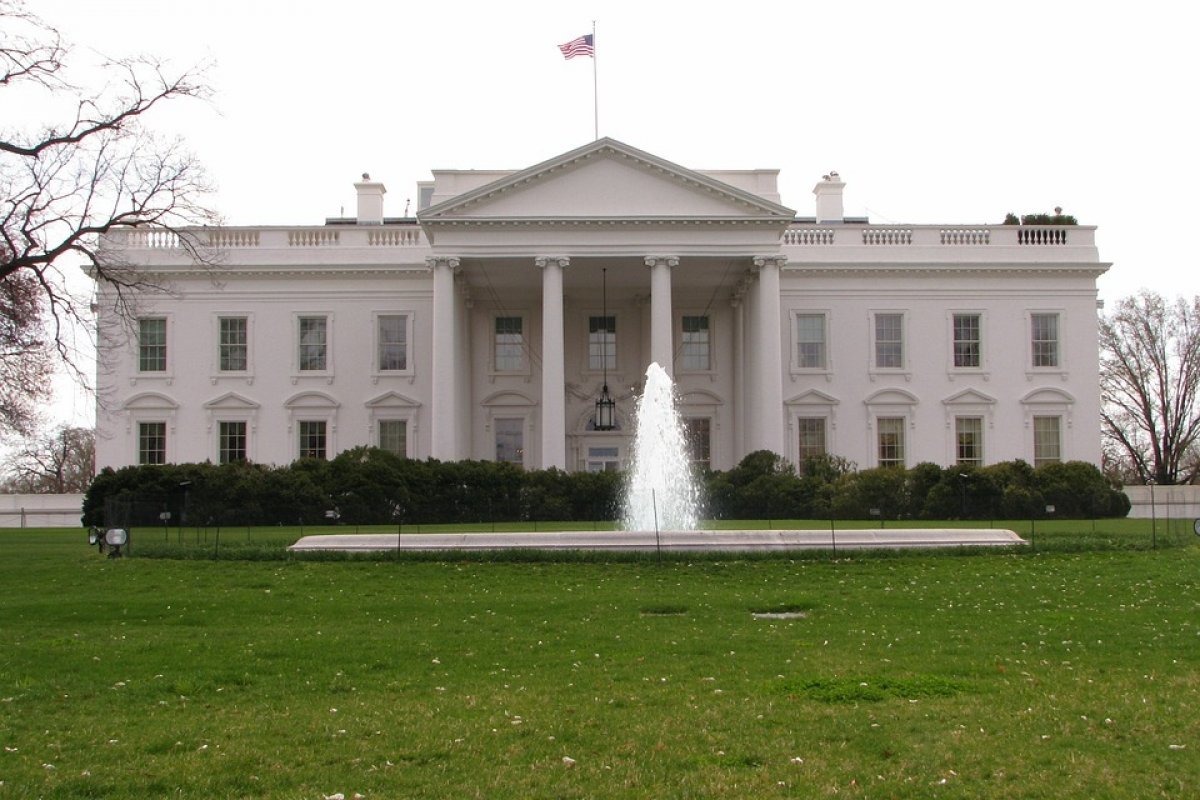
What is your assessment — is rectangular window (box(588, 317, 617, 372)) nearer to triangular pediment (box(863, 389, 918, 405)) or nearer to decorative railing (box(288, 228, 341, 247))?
triangular pediment (box(863, 389, 918, 405))

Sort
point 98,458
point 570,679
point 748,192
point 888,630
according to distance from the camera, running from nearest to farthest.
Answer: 1. point 570,679
2. point 888,630
3. point 748,192
4. point 98,458

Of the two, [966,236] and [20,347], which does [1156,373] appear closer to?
[966,236]

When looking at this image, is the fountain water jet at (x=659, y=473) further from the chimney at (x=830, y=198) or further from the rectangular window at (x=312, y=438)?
the chimney at (x=830, y=198)

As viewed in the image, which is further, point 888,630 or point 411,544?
point 411,544

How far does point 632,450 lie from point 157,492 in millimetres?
17730

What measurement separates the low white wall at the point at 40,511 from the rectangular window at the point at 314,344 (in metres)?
9.27

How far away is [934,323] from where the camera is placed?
46.4 m

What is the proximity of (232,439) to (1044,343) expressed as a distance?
30038 millimetres

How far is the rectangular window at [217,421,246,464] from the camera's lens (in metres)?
45.6

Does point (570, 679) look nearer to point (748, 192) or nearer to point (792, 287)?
point (748, 192)

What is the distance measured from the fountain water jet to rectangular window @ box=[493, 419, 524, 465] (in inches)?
507

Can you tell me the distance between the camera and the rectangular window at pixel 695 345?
154 feet

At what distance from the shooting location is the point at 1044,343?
46438 millimetres

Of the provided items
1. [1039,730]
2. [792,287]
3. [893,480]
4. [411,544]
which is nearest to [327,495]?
[411,544]
